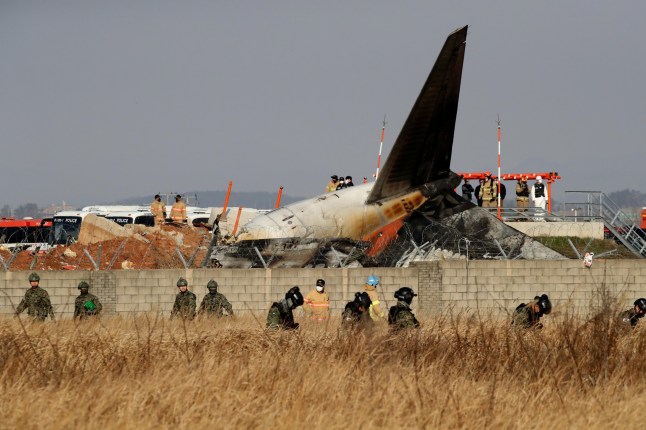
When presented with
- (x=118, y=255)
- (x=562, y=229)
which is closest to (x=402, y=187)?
(x=562, y=229)

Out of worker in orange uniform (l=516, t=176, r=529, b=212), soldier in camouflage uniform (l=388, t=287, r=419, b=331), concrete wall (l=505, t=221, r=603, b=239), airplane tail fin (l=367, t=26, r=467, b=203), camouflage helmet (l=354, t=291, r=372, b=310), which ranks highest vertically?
airplane tail fin (l=367, t=26, r=467, b=203)

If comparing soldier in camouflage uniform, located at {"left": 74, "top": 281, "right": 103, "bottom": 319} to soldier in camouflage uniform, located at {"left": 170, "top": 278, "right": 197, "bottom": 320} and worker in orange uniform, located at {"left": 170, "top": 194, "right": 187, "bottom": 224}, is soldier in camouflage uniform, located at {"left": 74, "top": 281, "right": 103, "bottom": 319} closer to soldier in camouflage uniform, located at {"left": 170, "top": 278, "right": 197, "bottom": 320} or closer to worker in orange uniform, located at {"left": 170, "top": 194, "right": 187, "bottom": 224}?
soldier in camouflage uniform, located at {"left": 170, "top": 278, "right": 197, "bottom": 320}

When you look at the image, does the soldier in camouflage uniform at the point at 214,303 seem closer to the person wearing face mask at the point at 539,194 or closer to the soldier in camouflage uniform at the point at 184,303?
the soldier in camouflage uniform at the point at 184,303

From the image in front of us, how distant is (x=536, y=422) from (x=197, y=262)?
19.9 m

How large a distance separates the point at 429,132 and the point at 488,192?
26.9ft

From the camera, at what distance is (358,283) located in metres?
28.7

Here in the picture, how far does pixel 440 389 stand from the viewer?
585 inches

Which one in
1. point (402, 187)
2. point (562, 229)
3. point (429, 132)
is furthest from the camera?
point (562, 229)

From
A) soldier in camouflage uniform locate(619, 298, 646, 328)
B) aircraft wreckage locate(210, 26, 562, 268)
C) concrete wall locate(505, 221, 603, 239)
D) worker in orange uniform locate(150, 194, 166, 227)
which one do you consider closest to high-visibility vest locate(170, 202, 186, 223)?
worker in orange uniform locate(150, 194, 166, 227)

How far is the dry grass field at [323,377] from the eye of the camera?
1349cm

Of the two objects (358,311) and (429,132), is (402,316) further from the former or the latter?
(429,132)

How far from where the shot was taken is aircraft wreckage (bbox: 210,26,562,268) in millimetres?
31156

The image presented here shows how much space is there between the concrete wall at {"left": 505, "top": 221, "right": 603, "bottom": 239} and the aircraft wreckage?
13.9 feet

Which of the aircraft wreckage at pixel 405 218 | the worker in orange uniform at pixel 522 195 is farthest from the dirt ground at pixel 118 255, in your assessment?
the worker in orange uniform at pixel 522 195
